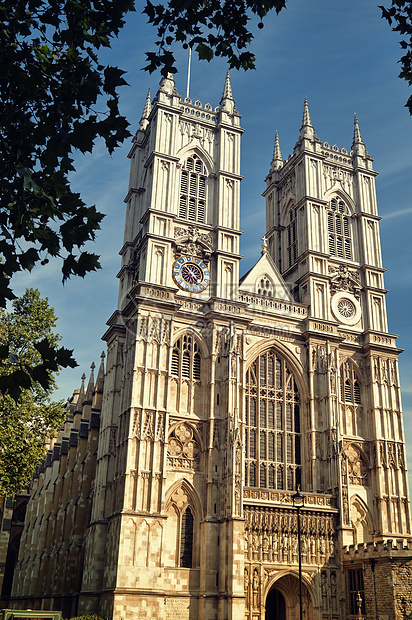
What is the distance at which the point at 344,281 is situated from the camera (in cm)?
4147

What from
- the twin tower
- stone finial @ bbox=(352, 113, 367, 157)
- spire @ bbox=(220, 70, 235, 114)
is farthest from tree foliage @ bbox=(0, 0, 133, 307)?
stone finial @ bbox=(352, 113, 367, 157)

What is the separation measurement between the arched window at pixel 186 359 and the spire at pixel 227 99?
16.7m

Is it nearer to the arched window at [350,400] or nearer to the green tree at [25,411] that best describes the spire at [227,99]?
the arched window at [350,400]

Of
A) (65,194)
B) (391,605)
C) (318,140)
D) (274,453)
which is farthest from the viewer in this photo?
(318,140)

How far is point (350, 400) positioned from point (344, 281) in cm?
787

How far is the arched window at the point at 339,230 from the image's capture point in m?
42.8

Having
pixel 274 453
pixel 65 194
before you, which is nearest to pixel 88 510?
Answer: pixel 274 453

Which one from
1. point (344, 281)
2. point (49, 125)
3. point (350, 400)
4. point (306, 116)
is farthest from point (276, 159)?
point (49, 125)

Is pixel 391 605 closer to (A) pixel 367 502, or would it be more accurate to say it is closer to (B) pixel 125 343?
(A) pixel 367 502

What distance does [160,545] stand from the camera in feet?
98.5

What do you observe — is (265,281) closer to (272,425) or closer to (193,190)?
(193,190)

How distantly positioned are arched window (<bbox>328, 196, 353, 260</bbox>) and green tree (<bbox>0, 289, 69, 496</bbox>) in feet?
73.7

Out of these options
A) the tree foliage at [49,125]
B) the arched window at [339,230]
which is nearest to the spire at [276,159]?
the arched window at [339,230]

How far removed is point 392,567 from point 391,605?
1.59 meters
